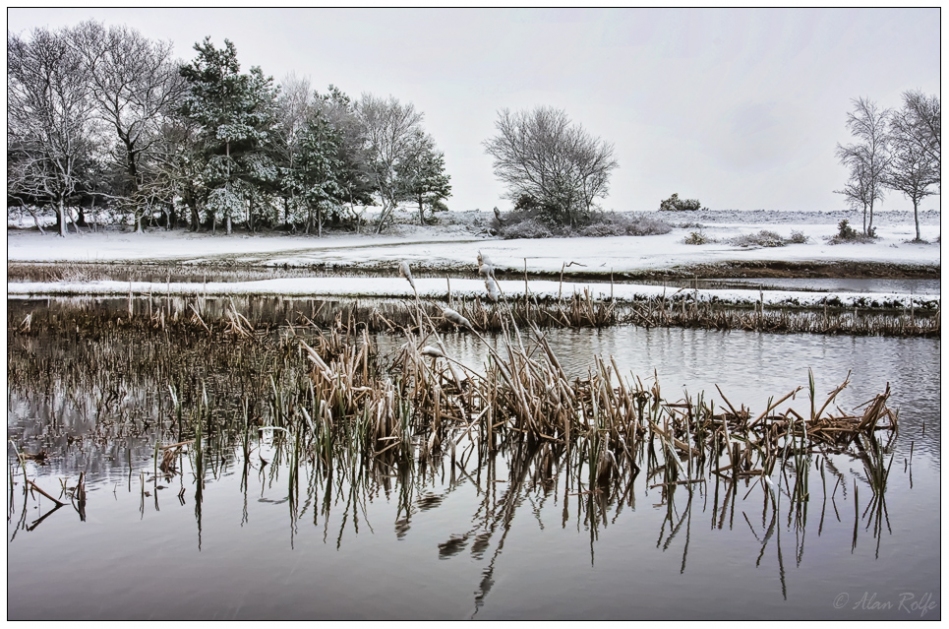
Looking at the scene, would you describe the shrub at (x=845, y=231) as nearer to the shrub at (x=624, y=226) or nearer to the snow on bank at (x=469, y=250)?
the snow on bank at (x=469, y=250)

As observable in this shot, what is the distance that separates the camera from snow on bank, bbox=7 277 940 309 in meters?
12.0

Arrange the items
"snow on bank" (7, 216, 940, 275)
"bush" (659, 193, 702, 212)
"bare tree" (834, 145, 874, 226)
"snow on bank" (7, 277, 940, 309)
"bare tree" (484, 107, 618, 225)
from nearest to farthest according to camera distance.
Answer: "bare tree" (834, 145, 874, 226), "snow on bank" (7, 277, 940, 309), "snow on bank" (7, 216, 940, 275), "bush" (659, 193, 702, 212), "bare tree" (484, 107, 618, 225)

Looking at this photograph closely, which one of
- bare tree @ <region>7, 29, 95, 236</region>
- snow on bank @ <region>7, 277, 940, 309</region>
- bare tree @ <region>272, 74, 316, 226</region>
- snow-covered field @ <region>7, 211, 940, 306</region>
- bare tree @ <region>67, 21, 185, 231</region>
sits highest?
bare tree @ <region>272, 74, 316, 226</region>

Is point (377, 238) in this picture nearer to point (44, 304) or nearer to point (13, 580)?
point (44, 304)

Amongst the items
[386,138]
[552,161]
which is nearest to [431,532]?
[386,138]

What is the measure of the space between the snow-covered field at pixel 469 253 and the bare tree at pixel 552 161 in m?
1.59

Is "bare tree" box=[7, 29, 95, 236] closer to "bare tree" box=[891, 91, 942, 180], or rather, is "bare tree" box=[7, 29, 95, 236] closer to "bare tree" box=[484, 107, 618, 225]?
"bare tree" box=[484, 107, 618, 225]

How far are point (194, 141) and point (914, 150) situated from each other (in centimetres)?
1717

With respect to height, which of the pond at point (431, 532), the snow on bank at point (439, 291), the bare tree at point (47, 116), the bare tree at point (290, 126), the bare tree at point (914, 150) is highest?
the bare tree at point (290, 126)

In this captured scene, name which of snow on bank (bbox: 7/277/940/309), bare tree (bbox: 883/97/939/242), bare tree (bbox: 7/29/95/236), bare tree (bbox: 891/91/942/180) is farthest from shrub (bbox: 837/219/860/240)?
bare tree (bbox: 7/29/95/236)

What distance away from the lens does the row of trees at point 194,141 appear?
1039 cm

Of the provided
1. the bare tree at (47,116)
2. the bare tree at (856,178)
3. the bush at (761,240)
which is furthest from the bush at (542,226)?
the bare tree at (47,116)

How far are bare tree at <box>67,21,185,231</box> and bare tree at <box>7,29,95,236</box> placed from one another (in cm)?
23

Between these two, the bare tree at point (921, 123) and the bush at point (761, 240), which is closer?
the bare tree at point (921, 123)
